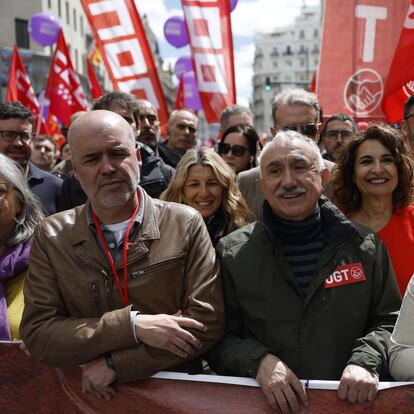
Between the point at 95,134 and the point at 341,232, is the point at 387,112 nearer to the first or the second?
the point at 341,232

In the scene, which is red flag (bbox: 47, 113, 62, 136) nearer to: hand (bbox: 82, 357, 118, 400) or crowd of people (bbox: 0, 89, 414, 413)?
crowd of people (bbox: 0, 89, 414, 413)

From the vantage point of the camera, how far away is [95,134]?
2.33 m

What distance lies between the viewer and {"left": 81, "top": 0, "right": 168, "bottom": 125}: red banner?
6.37 meters

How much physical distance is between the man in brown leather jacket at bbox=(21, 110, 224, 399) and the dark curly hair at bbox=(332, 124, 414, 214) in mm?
1326

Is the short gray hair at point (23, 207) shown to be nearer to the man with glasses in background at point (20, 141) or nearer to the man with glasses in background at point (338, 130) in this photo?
the man with glasses in background at point (20, 141)

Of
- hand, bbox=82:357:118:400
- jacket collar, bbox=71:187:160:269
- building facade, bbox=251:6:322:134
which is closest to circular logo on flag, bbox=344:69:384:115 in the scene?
jacket collar, bbox=71:187:160:269

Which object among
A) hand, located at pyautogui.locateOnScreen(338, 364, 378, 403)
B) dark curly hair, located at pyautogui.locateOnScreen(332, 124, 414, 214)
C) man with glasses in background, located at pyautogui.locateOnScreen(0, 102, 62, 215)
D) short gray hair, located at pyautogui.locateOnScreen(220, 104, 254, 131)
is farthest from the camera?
short gray hair, located at pyautogui.locateOnScreen(220, 104, 254, 131)

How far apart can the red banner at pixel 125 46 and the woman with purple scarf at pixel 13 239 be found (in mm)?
3595

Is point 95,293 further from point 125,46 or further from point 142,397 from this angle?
point 125,46

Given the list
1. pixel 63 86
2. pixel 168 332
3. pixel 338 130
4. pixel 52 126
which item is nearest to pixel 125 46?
Result: pixel 338 130

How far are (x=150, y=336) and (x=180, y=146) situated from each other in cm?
426

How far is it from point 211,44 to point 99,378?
173 inches

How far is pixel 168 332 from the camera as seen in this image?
2.16m

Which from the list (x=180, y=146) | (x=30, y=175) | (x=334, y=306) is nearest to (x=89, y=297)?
(x=334, y=306)
